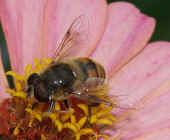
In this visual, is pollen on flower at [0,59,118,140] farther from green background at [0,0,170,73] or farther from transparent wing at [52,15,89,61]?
green background at [0,0,170,73]

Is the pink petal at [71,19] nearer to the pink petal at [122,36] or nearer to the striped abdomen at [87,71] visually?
the pink petal at [122,36]

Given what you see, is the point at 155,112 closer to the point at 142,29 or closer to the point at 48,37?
the point at 142,29

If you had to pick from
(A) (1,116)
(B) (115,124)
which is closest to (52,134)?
(A) (1,116)

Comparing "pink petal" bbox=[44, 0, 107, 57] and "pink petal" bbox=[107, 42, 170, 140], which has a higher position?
"pink petal" bbox=[44, 0, 107, 57]

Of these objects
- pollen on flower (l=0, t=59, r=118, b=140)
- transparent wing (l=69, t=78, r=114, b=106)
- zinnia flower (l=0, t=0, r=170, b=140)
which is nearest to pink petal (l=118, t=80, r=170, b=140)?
zinnia flower (l=0, t=0, r=170, b=140)

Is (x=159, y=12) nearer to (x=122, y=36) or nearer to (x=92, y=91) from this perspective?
(x=122, y=36)

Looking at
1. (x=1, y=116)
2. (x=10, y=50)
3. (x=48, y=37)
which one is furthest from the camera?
(x=48, y=37)
